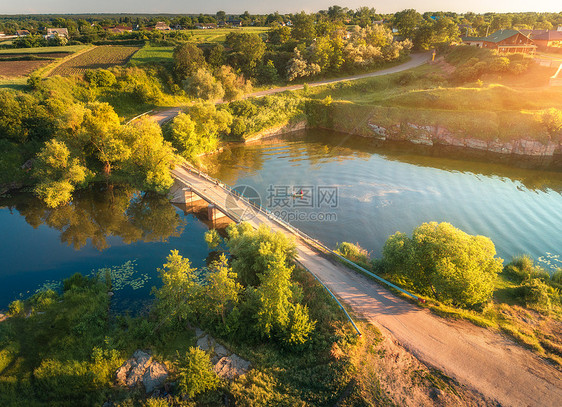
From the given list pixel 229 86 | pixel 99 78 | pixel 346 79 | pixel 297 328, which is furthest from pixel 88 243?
pixel 346 79

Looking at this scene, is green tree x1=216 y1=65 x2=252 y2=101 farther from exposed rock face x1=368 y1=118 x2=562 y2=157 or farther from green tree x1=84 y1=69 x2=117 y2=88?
exposed rock face x1=368 y1=118 x2=562 y2=157

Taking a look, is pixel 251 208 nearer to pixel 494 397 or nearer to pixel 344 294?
pixel 344 294

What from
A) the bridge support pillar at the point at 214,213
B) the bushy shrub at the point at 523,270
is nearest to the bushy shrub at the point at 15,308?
the bridge support pillar at the point at 214,213

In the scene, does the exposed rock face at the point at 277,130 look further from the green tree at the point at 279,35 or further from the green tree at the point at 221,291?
the green tree at the point at 221,291

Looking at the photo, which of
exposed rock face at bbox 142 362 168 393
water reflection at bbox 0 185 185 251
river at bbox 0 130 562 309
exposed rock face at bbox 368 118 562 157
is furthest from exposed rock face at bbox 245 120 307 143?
exposed rock face at bbox 142 362 168 393

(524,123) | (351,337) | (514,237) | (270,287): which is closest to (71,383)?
(270,287)
